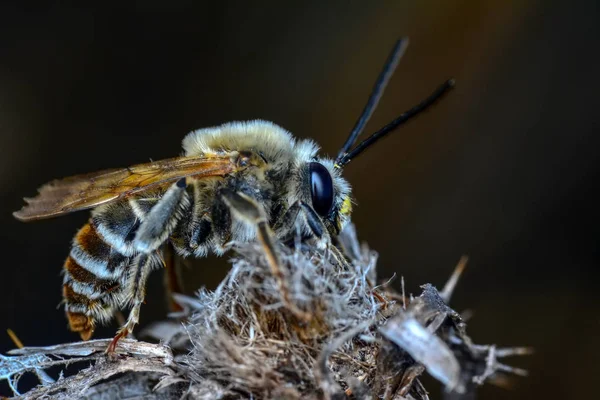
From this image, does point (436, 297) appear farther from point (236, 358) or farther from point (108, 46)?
point (108, 46)

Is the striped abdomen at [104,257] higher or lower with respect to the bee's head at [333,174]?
lower

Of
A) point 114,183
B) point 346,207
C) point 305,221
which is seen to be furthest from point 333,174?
point 114,183

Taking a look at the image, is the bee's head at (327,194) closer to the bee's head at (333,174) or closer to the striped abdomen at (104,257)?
the bee's head at (333,174)

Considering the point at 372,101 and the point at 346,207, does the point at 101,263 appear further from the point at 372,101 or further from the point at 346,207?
the point at 372,101

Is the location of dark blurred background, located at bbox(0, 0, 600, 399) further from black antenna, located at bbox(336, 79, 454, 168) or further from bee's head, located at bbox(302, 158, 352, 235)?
black antenna, located at bbox(336, 79, 454, 168)

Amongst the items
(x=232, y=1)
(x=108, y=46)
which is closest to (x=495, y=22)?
(x=232, y=1)

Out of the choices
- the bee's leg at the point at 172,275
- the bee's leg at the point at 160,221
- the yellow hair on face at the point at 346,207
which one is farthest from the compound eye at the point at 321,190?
the bee's leg at the point at 172,275
